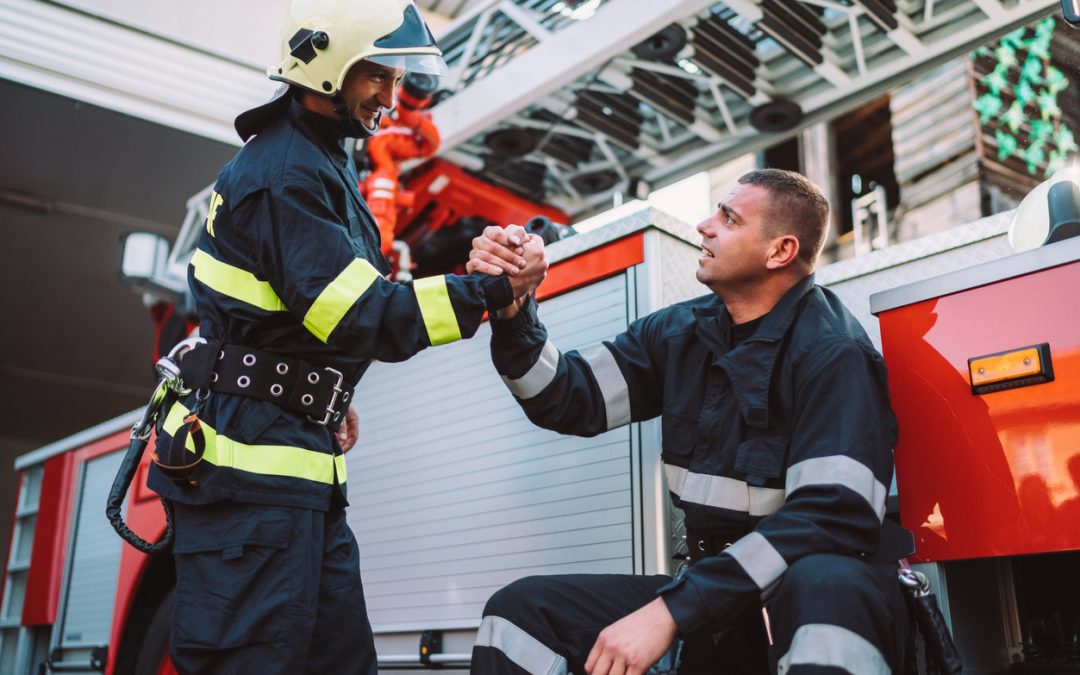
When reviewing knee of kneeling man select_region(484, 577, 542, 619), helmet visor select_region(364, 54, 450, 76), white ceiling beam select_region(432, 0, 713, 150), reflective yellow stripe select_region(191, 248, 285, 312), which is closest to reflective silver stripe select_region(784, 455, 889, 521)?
knee of kneeling man select_region(484, 577, 542, 619)

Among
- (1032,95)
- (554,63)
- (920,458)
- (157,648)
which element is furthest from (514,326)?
(1032,95)

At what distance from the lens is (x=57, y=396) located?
1425 centimetres

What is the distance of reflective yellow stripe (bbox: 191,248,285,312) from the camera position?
203 centimetres

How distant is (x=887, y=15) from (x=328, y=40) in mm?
4637

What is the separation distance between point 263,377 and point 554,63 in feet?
15.0

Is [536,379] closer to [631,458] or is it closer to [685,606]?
[631,458]

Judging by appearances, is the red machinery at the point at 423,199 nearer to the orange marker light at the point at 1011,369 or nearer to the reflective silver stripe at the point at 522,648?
the reflective silver stripe at the point at 522,648

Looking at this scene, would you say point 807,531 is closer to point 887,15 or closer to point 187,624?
point 187,624

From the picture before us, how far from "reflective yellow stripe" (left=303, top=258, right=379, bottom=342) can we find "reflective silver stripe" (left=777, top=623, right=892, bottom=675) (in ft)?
3.25

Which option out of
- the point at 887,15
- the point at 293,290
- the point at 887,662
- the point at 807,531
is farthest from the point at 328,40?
the point at 887,15

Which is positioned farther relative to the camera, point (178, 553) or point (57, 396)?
point (57, 396)

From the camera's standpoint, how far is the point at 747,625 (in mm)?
1963

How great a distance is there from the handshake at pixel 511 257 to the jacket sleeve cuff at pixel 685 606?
0.71 meters

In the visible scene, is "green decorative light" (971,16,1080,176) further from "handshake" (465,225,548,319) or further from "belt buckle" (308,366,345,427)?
"belt buckle" (308,366,345,427)
